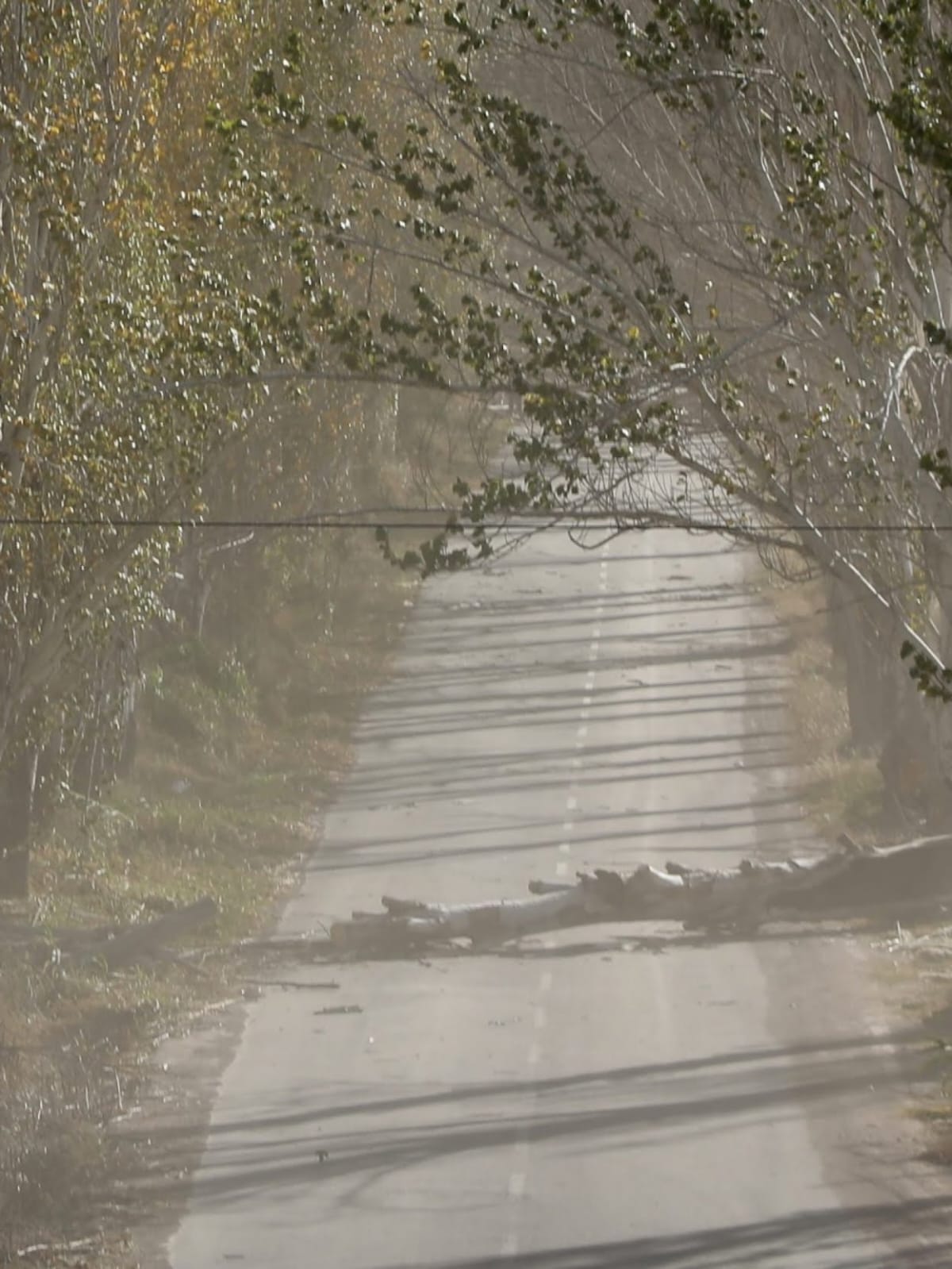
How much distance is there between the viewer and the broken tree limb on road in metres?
19.1

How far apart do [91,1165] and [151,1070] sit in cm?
266

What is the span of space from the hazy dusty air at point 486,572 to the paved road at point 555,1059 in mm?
57

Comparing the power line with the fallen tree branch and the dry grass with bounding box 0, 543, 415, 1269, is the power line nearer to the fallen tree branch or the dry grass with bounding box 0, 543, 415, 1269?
the fallen tree branch

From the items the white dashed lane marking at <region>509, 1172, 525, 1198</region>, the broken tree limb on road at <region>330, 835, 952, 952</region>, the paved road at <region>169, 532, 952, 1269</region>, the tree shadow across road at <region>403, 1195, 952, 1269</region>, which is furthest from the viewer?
the broken tree limb on road at <region>330, 835, 952, 952</region>

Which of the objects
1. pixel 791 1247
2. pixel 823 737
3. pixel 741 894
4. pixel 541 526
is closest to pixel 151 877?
pixel 741 894

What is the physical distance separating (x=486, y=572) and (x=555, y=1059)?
4.33 meters

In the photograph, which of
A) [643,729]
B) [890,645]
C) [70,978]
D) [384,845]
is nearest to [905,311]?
[890,645]

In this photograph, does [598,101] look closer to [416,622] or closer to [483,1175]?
[483,1175]

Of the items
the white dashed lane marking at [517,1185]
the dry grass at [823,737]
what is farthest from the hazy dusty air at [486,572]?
the dry grass at [823,737]

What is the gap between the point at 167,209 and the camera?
18969 mm

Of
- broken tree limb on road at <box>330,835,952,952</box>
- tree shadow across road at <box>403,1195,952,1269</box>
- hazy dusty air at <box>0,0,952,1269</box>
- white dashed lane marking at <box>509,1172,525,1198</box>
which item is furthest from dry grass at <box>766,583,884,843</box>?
tree shadow across road at <box>403,1195,952,1269</box>

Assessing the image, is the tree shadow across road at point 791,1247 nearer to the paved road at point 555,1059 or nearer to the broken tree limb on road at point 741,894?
the paved road at point 555,1059

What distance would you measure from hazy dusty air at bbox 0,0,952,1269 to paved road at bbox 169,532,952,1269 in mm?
57

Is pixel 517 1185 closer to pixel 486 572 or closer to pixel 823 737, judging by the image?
pixel 486 572
